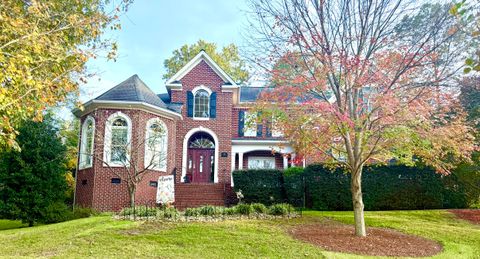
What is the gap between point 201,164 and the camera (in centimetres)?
2167

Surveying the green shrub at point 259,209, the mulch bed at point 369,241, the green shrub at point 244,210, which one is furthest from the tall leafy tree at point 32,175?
the mulch bed at point 369,241

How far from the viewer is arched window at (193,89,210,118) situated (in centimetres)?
2161

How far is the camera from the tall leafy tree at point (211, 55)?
34844mm

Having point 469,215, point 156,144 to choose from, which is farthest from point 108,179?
point 469,215

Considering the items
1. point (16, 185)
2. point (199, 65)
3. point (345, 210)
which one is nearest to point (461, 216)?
point (345, 210)

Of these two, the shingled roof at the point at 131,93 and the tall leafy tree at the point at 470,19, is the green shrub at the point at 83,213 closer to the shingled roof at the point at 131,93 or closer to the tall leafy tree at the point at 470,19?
the shingled roof at the point at 131,93

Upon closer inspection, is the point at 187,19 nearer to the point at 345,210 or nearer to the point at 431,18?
the point at 431,18

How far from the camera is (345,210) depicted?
1684 cm

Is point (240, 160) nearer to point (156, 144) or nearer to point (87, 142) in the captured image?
point (156, 144)

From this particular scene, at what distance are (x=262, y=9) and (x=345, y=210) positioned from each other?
9433mm

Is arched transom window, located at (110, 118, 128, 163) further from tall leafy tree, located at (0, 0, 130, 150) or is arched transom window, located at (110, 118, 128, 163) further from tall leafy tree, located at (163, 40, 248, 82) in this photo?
tall leafy tree, located at (163, 40, 248, 82)

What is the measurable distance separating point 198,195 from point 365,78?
10421mm

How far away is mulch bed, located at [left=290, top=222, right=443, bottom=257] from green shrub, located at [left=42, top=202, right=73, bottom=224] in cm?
875

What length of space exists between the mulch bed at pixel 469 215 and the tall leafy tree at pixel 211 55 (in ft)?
72.9
